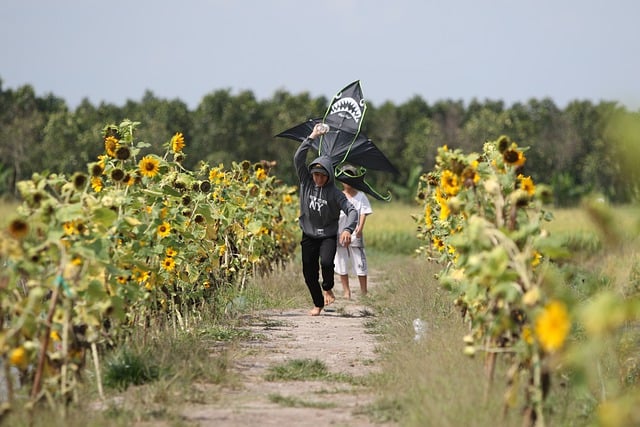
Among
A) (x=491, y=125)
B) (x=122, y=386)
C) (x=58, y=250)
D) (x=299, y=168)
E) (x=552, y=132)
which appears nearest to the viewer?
(x=58, y=250)

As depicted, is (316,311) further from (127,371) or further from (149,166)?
(127,371)

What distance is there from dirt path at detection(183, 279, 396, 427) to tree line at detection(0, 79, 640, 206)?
26.1m

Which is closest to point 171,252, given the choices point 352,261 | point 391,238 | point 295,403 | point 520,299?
point 295,403

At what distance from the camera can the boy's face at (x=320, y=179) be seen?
9116 millimetres

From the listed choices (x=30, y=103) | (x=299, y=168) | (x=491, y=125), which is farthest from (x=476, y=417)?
(x=30, y=103)

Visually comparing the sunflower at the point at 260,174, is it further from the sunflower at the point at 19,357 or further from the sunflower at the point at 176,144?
the sunflower at the point at 19,357

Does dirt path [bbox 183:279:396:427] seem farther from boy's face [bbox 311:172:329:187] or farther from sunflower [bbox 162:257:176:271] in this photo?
boy's face [bbox 311:172:329:187]

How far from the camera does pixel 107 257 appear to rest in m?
4.89

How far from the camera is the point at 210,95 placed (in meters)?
44.7

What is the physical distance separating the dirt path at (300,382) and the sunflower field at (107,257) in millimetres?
683

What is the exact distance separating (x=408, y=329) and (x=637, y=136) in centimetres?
433

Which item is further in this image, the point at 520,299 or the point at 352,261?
the point at 352,261

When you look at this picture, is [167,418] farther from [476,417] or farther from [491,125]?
[491,125]

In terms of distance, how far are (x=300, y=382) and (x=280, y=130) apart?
3837cm
